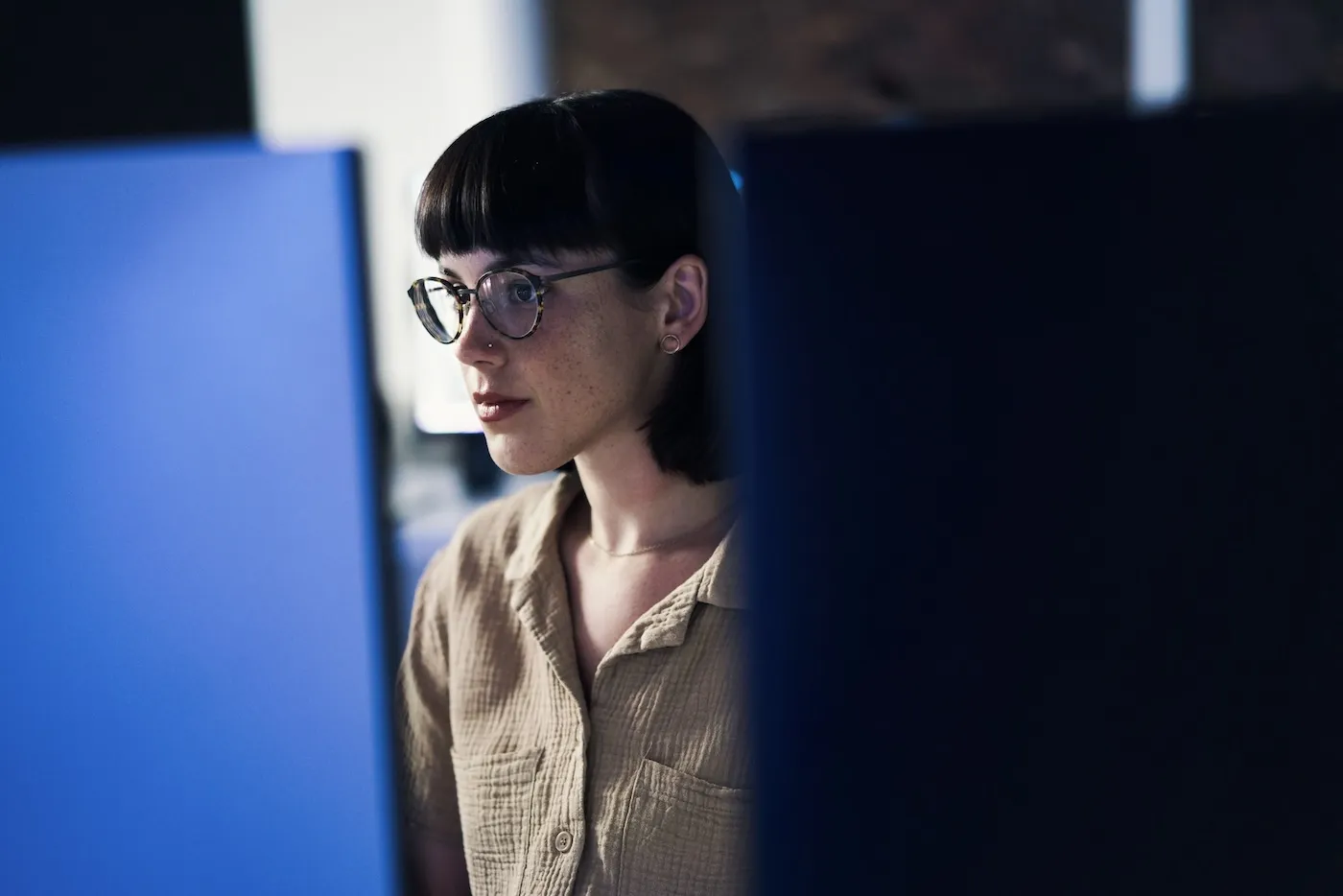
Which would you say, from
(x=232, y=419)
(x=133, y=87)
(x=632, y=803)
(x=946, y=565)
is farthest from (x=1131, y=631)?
(x=133, y=87)

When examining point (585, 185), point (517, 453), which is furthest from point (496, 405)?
point (585, 185)

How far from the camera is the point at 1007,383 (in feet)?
1.71

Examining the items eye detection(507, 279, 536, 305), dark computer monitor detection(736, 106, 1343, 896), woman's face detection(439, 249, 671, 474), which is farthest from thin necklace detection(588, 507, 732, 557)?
dark computer monitor detection(736, 106, 1343, 896)

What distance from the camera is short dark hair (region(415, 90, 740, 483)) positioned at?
2.43ft

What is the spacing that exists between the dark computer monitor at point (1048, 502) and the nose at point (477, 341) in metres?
0.25

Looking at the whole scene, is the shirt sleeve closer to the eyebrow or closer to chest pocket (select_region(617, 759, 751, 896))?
chest pocket (select_region(617, 759, 751, 896))

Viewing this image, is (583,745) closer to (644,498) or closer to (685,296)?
(644,498)

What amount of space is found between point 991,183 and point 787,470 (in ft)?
0.46

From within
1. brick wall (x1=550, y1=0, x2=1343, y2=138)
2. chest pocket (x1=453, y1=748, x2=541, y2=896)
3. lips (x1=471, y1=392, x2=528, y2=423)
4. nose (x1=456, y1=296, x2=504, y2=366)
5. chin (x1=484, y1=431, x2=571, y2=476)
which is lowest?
chest pocket (x1=453, y1=748, x2=541, y2=896)

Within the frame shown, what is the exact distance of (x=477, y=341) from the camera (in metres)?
0.73

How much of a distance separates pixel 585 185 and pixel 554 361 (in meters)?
0.11

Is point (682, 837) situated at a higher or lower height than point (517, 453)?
lower

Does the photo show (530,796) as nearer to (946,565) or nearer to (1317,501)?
(946,565)

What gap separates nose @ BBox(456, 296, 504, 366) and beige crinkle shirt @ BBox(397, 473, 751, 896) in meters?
0.20
